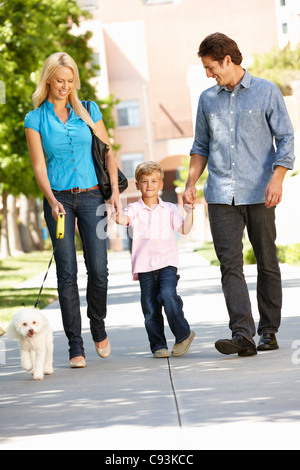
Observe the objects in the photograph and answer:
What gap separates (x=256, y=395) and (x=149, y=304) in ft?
7.07

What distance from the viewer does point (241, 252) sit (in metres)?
7.24

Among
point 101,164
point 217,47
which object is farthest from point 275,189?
point 101,164

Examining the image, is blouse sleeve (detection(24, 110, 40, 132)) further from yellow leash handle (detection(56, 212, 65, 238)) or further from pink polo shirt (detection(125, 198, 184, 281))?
pink polo shirt (detection(125, 198, 184, 281))

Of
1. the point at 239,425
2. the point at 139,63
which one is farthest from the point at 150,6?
the point at 239,425

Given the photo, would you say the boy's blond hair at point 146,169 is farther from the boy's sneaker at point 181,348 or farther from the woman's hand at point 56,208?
the boy's sneaker at point 181,348

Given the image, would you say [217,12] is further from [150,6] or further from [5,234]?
[5,234]

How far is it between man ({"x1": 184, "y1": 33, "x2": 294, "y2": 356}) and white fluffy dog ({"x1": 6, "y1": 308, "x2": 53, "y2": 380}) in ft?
4.09

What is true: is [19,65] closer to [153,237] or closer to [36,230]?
[153,237]

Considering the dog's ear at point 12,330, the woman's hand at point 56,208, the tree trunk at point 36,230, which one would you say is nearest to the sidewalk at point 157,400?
the dog's ear at point 12,330

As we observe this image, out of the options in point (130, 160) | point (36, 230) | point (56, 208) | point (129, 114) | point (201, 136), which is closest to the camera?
point (56, 208)

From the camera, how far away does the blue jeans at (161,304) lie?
7.50 m

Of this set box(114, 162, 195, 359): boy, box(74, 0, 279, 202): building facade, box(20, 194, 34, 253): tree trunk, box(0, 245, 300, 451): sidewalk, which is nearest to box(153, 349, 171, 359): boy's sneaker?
box(114, 162, 195, 359): boy

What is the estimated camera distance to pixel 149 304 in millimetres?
7617

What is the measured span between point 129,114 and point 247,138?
54027mm
